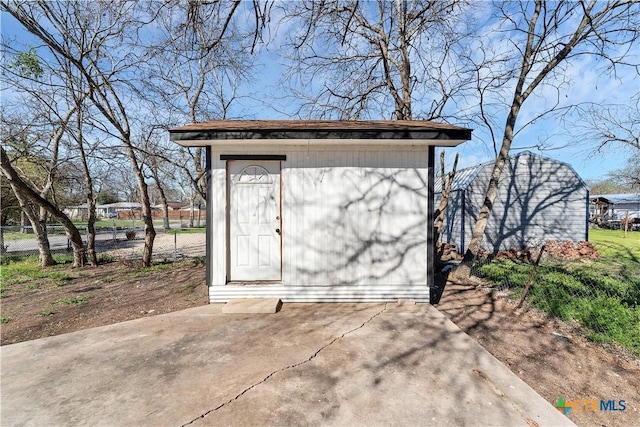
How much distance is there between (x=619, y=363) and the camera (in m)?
2.85

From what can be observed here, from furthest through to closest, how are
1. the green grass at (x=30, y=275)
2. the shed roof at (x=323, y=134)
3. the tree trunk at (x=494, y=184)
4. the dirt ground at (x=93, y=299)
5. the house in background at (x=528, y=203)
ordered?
the house in background at (x=528, y=203) < the green grass at (x=30, y=275) < the tree trunk at (x=494, y=184) < the shed roof at (x=323, y=134) < the dirt ground at (x=93, y=299)

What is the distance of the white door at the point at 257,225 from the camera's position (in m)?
4.38

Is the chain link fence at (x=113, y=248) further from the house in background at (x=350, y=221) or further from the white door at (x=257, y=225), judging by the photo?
the house in background at (x=350, y=221)

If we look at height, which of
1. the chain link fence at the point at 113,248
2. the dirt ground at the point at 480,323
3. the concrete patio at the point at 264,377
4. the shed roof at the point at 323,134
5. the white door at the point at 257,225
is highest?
the shed roof at the point at 323,134

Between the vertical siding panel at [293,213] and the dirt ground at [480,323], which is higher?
the vertical siding panel at [293,213]

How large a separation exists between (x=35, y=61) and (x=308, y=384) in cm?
862

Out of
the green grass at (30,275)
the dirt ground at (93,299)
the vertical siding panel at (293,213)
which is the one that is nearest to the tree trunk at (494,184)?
the vertical siding panel at (293,213)

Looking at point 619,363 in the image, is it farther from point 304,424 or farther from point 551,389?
point 304,424

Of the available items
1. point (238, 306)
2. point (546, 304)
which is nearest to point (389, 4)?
point (546, 304)

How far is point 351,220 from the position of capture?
4.34m

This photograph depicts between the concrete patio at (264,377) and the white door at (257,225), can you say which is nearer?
the concrete patio at (264,377)

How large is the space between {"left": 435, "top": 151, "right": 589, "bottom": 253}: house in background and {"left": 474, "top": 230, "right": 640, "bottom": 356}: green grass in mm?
2415

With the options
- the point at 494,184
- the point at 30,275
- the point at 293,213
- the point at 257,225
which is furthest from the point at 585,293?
the point at 30,275

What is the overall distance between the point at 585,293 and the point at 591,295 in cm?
13
